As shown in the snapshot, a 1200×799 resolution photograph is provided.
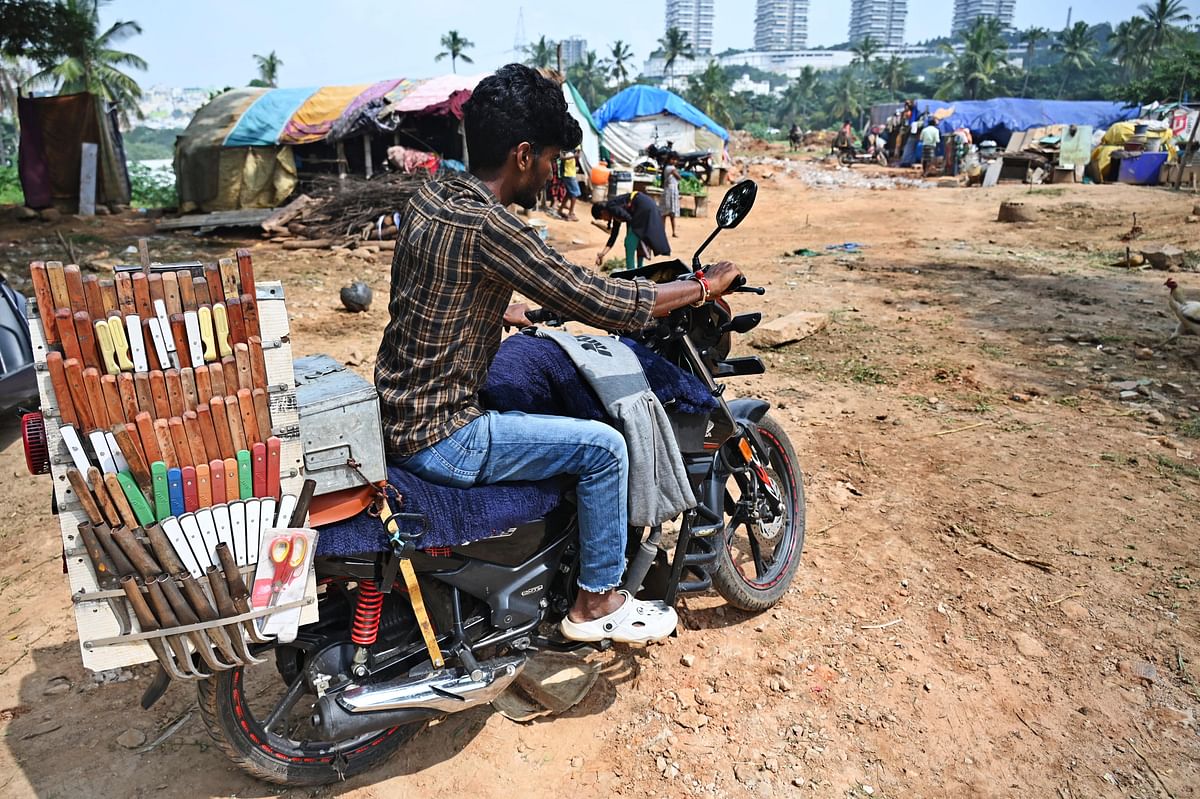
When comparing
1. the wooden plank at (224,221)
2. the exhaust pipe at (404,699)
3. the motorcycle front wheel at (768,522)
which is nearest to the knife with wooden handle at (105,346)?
the exhaust pipe at (404,699)

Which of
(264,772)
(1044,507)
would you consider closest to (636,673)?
(264,772)

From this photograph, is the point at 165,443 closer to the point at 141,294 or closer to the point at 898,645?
the point at 141,294

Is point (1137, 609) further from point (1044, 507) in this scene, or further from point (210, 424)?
point (210, 424)

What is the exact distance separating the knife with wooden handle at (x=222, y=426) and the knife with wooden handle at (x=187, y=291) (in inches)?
9.3

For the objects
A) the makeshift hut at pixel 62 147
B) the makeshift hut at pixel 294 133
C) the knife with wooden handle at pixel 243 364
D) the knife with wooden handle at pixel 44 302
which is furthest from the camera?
the makeshift hut at pixel 62 147

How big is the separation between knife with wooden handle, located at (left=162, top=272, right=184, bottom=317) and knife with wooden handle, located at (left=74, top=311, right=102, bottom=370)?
0.55 feet

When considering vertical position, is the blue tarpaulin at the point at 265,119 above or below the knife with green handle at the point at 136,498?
above

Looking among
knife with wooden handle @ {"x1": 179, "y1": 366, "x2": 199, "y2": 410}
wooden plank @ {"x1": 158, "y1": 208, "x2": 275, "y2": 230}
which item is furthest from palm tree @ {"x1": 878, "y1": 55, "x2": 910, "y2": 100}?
knife with wooden handle @ {"x1": 179, "y1": 366, "x2": 199, "y2": 410}

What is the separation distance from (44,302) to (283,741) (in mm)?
1592

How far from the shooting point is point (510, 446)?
243 centimetres

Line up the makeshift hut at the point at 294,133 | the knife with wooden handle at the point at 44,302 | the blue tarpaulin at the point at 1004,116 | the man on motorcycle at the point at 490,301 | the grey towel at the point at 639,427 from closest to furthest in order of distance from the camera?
1. the knife with wooden handle at the point at 44,302
2. the man on motorcycle at the point at 490,301
3. the grey towel at the point at 639,427
4. the makeshift hut at the point at 294,133
5. the blue tarpaulin at the point at 1004,116

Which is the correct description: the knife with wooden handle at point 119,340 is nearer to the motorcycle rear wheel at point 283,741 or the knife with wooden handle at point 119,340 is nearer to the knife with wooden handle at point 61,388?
the knife with wooden handle at point 61,388

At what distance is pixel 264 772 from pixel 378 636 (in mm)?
581

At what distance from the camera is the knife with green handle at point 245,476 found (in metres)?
1.99
